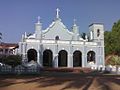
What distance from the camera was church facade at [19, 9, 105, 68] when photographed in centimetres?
6078

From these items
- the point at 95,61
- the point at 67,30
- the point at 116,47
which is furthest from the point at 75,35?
the point at 116,47

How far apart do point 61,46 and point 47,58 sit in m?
4.88

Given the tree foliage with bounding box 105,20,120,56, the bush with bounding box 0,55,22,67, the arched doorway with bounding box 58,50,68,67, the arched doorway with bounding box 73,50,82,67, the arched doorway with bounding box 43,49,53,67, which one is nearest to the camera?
the bush with bounding box 0,55,22,67

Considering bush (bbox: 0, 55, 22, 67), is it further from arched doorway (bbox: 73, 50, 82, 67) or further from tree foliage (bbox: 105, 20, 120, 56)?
tree foliage (bbox: 105, 20, 120, 56)

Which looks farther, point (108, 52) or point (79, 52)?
point (108, 52)

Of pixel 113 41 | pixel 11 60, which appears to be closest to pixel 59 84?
pixel 11 60

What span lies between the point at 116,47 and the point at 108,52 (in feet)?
11.7

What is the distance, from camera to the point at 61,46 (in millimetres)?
62188

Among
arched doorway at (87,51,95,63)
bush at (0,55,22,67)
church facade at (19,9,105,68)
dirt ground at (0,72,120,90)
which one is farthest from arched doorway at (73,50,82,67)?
dirt ground at (0,72,120,90)

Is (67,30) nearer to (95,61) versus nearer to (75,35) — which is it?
(75,35)

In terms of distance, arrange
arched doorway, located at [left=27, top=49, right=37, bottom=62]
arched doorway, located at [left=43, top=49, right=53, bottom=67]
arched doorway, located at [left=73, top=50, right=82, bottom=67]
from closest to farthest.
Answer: arched doorway, located at [left=27, top=49, right=37, bottom=62] < arched doorway, located at [left=43, top=49, right=53, bottom=67] < arched doorway, located at [left=73, top=50, right=82, bottom=67]

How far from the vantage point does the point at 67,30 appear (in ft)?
216

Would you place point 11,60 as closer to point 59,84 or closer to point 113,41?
point 59,84

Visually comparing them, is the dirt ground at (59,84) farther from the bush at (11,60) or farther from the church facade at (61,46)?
the church facade at (61,46)
